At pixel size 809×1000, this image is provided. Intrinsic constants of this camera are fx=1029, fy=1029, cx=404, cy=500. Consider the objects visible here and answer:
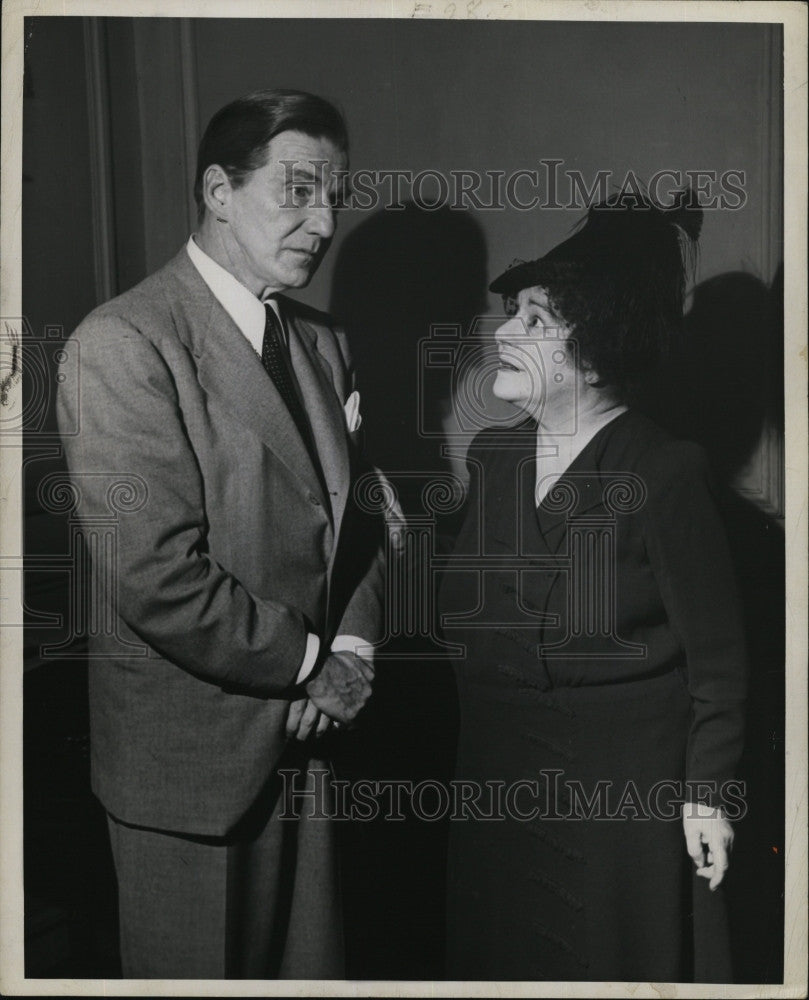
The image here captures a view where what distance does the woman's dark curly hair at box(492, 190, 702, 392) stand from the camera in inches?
79.4

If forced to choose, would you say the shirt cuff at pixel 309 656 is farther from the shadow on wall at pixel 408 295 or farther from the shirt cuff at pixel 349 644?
the shadow on wall at pixel 408 295

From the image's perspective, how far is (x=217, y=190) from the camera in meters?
1.97

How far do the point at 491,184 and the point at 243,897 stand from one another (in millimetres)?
1468

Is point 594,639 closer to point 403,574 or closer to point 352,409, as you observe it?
point 403,574

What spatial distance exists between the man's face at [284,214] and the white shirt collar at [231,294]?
20 mm

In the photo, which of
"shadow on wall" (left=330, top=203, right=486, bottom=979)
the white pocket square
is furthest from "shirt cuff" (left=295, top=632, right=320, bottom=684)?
the white pocket square

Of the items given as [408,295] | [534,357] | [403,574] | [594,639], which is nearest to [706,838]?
[594,639]

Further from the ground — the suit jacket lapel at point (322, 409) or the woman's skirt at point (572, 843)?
the suit jacket lapel at point (322, 409)

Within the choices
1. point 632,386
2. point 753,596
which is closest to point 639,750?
point 753,596


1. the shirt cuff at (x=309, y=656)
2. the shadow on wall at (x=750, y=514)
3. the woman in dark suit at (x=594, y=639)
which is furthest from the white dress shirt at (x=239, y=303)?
the shadow on wall at (x=750, y=514)

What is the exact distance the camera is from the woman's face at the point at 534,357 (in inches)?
79.5

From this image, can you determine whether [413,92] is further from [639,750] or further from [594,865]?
[594,865]

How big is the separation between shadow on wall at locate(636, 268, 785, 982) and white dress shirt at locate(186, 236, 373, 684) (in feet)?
2.51

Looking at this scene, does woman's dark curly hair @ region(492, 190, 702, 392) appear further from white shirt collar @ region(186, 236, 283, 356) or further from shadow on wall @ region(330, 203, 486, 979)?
white shirt collar @ region(186, 236, 283, 356)
